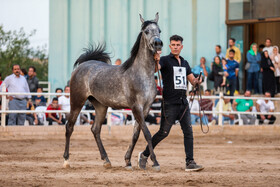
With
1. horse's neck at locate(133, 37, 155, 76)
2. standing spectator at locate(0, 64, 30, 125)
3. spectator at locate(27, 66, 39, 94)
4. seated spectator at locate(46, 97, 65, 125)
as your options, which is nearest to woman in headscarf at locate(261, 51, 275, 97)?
seated spectator at locate(46, 97, 65, 125)

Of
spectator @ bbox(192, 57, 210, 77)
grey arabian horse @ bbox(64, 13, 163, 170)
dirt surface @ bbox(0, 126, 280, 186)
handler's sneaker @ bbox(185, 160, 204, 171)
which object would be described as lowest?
dirt surface @ bbox(0, 126, 280, 186)

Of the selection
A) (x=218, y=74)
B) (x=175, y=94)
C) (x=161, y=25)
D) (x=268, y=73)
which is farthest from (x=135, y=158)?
(x=161, y=25)

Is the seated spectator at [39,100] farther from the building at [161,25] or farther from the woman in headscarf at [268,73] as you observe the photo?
the woman in headscarf at [268,73]

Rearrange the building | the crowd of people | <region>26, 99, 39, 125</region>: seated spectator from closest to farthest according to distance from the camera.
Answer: the crowd of people → <region>26, 99, 39, 125</region>: seated spectator → the building

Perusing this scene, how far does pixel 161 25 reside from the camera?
71.3 feet

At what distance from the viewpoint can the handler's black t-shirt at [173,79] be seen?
355 inches

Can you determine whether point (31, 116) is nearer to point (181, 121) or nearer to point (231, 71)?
point (231, 71)

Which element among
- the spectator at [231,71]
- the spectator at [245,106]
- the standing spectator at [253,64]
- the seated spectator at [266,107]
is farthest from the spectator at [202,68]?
the seated spectator at [266,107]

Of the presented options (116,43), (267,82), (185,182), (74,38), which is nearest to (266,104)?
(267,82)

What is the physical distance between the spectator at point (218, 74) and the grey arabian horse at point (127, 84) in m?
8.22

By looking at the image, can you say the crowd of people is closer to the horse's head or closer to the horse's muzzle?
the horse's head

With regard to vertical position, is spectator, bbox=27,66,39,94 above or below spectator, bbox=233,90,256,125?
above

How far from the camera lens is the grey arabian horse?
29.3ft

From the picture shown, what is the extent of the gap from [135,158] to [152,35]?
10.7 ft
